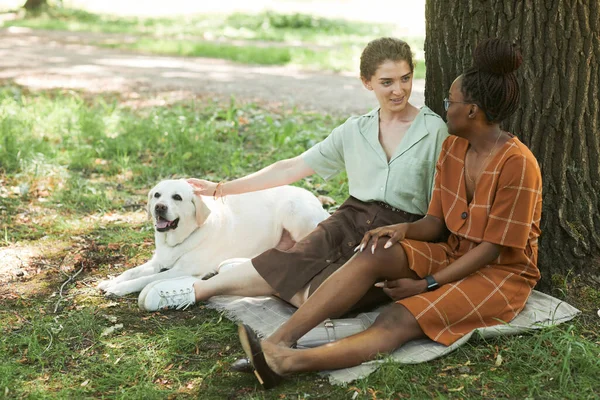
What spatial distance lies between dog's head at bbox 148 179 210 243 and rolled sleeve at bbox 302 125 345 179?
33.1 inches

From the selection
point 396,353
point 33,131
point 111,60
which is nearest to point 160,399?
point 396,353

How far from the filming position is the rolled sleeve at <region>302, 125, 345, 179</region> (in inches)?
176

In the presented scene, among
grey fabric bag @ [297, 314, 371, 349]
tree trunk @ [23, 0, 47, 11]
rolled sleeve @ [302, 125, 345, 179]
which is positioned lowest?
grey fabric bag @ [297, 314, 371, 349]

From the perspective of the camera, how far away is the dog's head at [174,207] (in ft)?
15.4

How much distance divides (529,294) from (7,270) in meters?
3.59

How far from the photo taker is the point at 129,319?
4281 millimetres

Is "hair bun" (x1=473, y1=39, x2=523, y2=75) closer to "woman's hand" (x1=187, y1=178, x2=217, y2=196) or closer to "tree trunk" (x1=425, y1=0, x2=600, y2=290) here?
"tree trunk" (x1=425, y1=0, x2=600, y2=290)

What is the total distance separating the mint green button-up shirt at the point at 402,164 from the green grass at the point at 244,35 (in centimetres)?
834

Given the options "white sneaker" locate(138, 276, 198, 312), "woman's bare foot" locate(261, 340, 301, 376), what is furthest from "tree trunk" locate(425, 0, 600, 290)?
"white sneaker" locate(138, 276, 198, 312)

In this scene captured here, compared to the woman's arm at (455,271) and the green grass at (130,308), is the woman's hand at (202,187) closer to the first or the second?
the green grass at (130,308)

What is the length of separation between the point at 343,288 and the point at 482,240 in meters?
0.77

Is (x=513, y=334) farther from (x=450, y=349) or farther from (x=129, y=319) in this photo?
(x=129, y=319)

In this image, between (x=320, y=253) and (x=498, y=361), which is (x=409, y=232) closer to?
(x=320, y=253)

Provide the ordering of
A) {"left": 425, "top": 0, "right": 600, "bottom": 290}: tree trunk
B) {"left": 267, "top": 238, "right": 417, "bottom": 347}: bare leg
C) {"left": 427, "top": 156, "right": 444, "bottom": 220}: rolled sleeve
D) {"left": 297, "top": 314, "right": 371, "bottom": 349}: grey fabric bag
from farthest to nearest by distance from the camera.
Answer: {"left": 425, "top": 0, "right": 600, "bottom": 290}: tree trunk → {"left": 427, "top": 156, "right": 444, "bottom": 220}: rolled sleeve → {"left": 297, "top": 314, "right": 371, "bottom": 349}: grey fabric bag → {"left": 267, "top": 238, "right": 417, "bottom": 347}: bare leg
